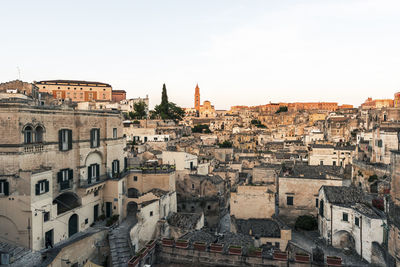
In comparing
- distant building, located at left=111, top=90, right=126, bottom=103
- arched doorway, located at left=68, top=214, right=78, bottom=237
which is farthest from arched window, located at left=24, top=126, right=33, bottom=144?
distant building, located at left=111, top=90, right=126, bottom=103

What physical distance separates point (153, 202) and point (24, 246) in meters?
9.70

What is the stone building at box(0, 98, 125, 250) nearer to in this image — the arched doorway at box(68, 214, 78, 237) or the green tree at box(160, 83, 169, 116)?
the arched doorway at box(68, 214, 78, 237)

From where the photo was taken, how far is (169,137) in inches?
2425

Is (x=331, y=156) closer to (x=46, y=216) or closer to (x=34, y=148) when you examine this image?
(x=46, y=216)

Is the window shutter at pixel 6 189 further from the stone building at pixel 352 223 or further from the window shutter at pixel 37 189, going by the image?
the stone building at pixel 352 223

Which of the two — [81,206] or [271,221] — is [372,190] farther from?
[81,206]

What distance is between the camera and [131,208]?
91.4 feet

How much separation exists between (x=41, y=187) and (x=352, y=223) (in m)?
25.4

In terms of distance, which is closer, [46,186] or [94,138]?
[46,186]

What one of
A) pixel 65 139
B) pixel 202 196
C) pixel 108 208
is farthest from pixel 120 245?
pixel 202 196

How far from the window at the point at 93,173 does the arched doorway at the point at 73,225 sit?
3474 mm

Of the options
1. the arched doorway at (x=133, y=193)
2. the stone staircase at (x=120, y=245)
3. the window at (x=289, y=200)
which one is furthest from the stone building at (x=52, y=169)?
the window at (x=289, y=200)

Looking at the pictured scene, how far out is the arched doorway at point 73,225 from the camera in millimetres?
22719

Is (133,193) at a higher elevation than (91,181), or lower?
lower
